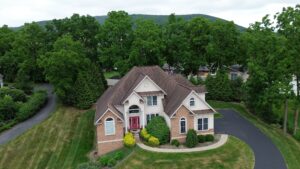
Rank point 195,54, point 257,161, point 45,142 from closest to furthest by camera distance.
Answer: point 257,161, point 45,142, point 195,54

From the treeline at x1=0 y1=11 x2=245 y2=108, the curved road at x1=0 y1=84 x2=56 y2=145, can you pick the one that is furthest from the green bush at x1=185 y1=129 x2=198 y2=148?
the curved road at x1=0 y1=84 x2=56 y2=145

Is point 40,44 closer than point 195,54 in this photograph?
No

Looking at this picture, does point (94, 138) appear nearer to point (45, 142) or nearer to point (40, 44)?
point (45, 142)

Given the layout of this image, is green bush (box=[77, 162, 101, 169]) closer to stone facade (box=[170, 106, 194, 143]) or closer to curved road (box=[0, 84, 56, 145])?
stone facade (box=[170, 106, 194, 143])

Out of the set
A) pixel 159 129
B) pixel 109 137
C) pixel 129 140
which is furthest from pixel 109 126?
pixel 159 129

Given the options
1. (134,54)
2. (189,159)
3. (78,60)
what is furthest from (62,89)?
(189,159)

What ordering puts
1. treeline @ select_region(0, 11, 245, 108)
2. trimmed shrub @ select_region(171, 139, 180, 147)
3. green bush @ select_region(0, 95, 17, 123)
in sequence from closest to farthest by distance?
trimmed shrub @ select_region(171, 139, 180, 147), green bush @ select_region(0, 95, 17, 123), treeline @ select_region(0, 11, 245, 108)
